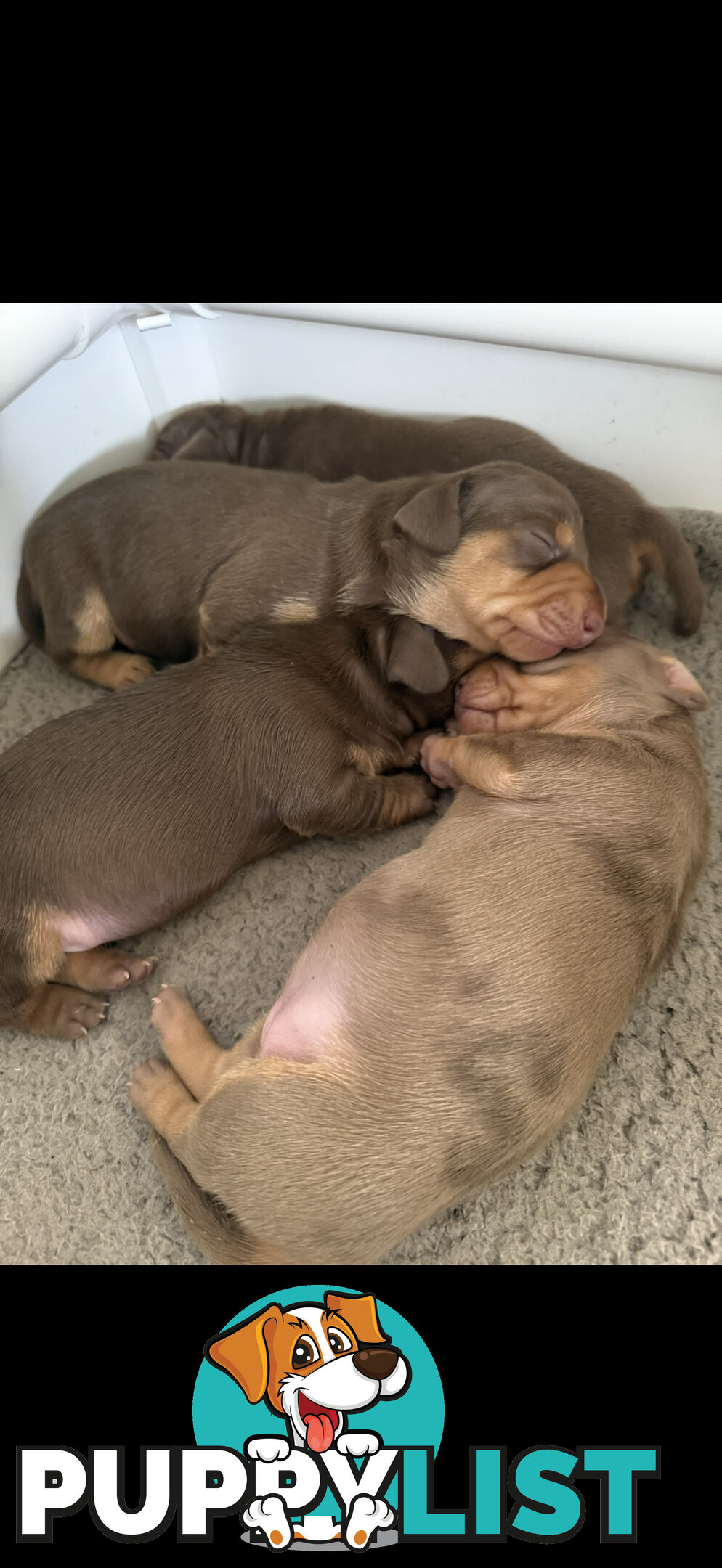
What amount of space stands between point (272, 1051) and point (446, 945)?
43 cm

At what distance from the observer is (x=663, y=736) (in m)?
2.30

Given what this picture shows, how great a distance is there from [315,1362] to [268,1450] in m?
0.16

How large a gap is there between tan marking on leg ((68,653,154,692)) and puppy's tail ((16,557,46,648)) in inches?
7.0

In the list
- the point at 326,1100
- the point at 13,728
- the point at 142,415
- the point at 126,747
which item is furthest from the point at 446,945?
the point at 142,415

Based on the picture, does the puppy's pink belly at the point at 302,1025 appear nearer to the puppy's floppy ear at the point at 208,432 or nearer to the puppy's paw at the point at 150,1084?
the puppy's paw at the point at 150,1084

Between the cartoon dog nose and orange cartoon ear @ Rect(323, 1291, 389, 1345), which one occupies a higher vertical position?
orange cartoon ear @ Rect(323, 1291, 389, 1345)

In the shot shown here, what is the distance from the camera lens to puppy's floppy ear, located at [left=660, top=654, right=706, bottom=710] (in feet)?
7.78

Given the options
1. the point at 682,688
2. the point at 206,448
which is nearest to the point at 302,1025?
the point at 682,688

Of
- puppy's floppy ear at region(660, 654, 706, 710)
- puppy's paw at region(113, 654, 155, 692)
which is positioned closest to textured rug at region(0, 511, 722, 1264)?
puppy's floppy ear at region(660, 654, 706, 710)

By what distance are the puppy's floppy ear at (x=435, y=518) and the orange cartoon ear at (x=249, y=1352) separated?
167cm

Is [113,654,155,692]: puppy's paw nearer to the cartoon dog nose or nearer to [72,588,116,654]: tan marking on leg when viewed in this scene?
[72,588,116,654]: tan marking on leg

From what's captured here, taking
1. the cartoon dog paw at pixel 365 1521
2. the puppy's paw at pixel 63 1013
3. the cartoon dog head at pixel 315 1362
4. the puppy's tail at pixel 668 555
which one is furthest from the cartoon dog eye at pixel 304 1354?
the puppy's tail at pixel 668 555

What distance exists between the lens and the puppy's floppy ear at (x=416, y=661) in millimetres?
2553

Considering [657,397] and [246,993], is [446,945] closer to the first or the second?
[246,993]
